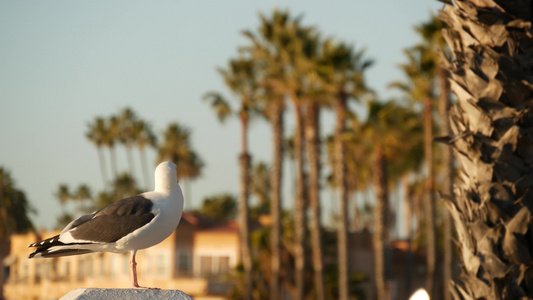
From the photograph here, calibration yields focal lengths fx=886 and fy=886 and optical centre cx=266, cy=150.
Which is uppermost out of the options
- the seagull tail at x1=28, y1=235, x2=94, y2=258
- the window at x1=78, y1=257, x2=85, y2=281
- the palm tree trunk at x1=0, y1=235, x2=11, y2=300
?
the seagull tail at x1=28, y1=235, x2=94, y2=258

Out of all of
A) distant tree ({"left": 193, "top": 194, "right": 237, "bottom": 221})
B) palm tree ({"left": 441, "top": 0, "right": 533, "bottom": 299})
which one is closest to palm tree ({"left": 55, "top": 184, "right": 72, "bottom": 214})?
distant tree ({"left": 193, "top": 194, "right": 237, "bottom": 221})

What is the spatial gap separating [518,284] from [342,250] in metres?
39.2

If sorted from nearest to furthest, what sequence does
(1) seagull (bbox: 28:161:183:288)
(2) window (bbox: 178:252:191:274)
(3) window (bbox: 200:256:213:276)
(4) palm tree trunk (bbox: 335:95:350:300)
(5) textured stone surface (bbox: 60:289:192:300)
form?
1. (5) textured stone surface (bbox: 60:289:192:300)
2. (1) seagull (bbox: 28:161:183:288)
3. (4) palm tree trunk (bbox: 335:95:350:300)
4. (2) window (bbox: 178:252:191:274)
5. (3) window (bbox: 200:256:213:276)

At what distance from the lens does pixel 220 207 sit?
101 meters

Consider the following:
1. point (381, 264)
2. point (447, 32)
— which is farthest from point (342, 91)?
point (447, 32)

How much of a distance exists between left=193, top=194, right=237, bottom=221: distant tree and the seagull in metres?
93.0

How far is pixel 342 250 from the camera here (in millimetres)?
45531

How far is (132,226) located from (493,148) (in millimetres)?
2820

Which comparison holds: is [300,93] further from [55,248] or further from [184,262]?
[55,248]

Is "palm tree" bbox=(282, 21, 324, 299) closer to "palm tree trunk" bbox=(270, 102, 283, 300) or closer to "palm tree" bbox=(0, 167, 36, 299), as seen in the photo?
"palm tree trunk" bbox=(270, 102, 283, 300)

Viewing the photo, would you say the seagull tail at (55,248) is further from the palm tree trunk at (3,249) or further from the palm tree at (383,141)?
the palm tree at (383,141)

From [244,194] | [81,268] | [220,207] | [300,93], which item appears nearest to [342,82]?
[300,93]

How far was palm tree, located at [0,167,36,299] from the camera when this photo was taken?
37.6 metres

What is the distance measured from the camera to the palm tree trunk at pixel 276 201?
47.6m
